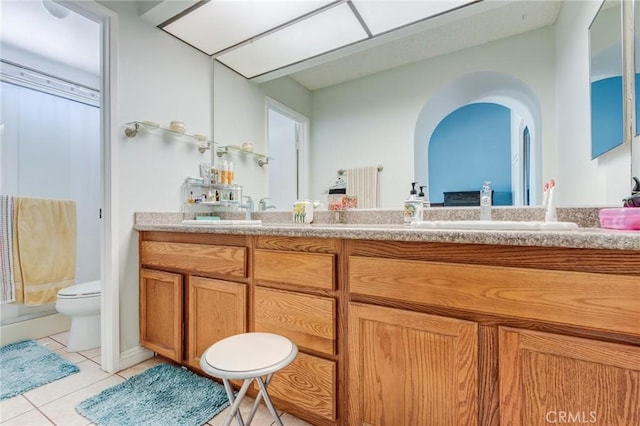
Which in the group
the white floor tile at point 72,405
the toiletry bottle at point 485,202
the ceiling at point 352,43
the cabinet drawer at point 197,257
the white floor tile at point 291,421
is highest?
the ceiling at point 352,43

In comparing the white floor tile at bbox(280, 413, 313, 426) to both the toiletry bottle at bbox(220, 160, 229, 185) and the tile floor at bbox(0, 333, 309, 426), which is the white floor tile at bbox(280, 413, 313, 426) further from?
the toiletry bottle at bbox(220, 160, 229, 185)

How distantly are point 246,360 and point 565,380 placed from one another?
85cm

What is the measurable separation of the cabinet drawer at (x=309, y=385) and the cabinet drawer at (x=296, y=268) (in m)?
0.29

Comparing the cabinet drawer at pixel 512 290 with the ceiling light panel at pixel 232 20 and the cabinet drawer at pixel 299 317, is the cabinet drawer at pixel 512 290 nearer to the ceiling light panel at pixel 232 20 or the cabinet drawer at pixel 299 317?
the cabinet drawer at pixel 299 317

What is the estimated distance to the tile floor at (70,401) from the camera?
1255 mm

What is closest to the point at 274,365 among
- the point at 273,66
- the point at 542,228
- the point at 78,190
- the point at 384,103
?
the point at 542,228

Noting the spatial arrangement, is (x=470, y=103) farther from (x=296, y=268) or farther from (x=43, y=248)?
(x=43, y=248)

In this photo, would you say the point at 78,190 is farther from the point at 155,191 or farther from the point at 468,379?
the point at 468,379

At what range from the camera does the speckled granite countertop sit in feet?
2.26

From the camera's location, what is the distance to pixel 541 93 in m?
1.33

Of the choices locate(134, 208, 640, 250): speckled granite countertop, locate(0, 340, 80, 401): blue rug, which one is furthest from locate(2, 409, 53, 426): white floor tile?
locate(134, 208, 640, 250): speckled granite countertop

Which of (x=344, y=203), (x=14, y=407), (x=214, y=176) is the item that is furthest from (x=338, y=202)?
(x=14, y=407)

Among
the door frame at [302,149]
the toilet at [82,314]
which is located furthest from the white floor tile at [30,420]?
the door frame at [302,149]

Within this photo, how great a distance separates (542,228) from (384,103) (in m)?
1.16
